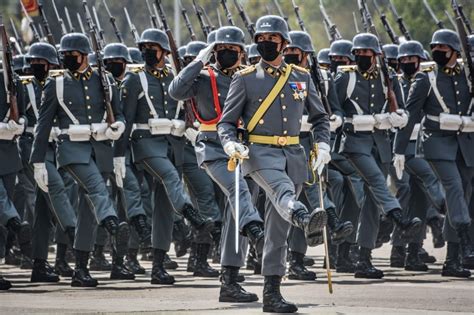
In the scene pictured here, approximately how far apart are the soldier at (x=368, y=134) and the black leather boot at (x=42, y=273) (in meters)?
2.95

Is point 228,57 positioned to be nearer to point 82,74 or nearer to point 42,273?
point 82,74

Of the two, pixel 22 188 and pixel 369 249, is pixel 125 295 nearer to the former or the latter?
pixel 369 249

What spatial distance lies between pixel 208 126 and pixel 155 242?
7.31 feet

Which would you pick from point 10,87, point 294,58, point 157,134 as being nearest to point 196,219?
point 157,134

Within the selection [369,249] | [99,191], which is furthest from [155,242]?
[369,249]

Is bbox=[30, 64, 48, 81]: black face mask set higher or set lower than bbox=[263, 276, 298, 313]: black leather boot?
higher

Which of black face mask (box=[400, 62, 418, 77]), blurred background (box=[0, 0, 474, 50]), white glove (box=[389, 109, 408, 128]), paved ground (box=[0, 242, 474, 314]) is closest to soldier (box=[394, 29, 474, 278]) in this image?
white glove (box=[389, 109, 408, 128])

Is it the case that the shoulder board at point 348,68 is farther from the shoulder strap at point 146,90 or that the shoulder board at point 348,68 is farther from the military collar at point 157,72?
the shoulder strap at point 146,90

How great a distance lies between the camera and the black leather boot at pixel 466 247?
1574 cm

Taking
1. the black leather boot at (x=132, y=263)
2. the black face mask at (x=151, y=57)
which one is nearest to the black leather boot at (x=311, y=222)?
the black face mask at (x=151, y=57)

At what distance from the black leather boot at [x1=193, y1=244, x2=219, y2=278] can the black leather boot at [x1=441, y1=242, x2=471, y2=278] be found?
223 centimetres

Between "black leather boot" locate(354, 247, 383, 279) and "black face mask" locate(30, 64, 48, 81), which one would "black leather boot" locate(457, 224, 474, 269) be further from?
"black face mask" locate(30, 64, 48, 81)

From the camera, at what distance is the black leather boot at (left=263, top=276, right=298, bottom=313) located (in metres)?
12.1

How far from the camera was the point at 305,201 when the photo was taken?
53.2 ft
